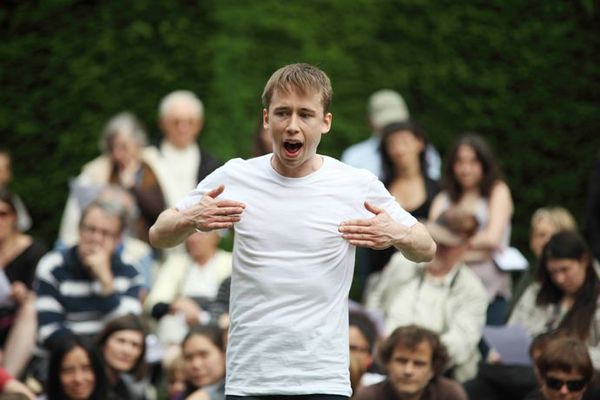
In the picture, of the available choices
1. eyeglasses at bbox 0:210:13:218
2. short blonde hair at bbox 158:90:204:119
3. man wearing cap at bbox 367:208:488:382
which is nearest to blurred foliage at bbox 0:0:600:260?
short blonde hair at bbox 158:90:204:119

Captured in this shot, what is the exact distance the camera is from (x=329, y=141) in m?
13.0

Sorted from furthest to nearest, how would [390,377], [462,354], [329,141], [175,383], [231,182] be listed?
[329,141]
[175,383]
[462,354]
[390,377]
[231,182]

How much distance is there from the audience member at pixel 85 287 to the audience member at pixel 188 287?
0.97 feet

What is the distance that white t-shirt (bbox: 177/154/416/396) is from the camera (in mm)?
6078

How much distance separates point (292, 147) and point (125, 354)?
3.84 m

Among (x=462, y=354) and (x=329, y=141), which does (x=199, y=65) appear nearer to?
(x=329, y=141)

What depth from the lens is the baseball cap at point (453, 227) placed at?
9734mm

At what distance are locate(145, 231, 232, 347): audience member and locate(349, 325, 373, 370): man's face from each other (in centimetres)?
138

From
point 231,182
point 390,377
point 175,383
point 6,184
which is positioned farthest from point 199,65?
point 231,182

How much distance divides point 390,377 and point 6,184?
4912 mm

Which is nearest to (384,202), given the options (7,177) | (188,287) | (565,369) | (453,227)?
(565,369)

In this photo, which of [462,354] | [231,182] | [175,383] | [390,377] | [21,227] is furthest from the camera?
[21,227]

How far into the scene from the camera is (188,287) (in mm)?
10727

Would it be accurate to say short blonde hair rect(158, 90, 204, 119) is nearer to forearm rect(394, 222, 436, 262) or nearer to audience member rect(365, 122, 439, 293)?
audience member rect(365, 122, 439, 293)
